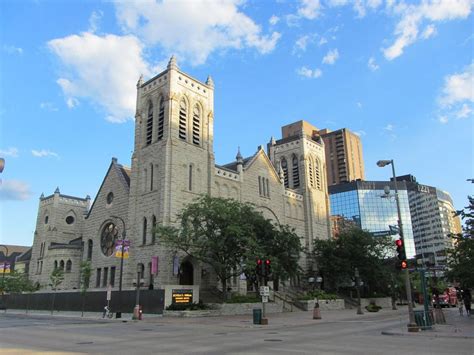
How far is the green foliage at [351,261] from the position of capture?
56.1m

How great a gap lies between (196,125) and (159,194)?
1104cm

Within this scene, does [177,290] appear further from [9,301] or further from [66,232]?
[66,232]

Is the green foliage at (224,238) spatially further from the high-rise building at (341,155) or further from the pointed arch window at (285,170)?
the high-rise building at (341,155)

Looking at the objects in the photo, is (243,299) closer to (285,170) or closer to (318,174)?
(285,170)

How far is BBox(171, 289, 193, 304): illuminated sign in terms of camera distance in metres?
37.0

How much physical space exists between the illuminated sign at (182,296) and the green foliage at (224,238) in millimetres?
3073

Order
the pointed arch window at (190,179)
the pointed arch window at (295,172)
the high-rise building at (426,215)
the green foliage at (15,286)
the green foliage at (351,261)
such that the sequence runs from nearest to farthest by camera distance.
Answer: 1. the pointed arch window at (190,179)
2. the green foliage at (15,286)
3. the green foliage at (351,261)
4. the pointed arch window at (295,172)
5. the high-rise building at (426,215)

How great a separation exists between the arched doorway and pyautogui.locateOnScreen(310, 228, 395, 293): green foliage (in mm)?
19738

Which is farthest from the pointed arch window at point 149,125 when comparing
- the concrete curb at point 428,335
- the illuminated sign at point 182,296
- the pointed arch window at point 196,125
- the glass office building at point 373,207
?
the glass office building at point 373,207

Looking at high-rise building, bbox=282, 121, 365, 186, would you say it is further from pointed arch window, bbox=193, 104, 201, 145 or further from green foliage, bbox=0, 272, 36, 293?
green foliage, bbox=0, 272, 36, 293

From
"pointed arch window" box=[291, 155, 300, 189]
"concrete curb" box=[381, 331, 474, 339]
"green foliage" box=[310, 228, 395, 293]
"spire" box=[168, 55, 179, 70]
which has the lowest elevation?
"concrete curb" box=[381, 331, 474, 339]

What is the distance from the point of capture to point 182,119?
50156mm

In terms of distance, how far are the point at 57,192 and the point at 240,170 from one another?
30.6m

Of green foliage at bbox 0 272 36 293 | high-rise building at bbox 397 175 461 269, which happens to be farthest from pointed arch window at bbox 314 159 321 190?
high-rise building at bbox 397 175 461 269
